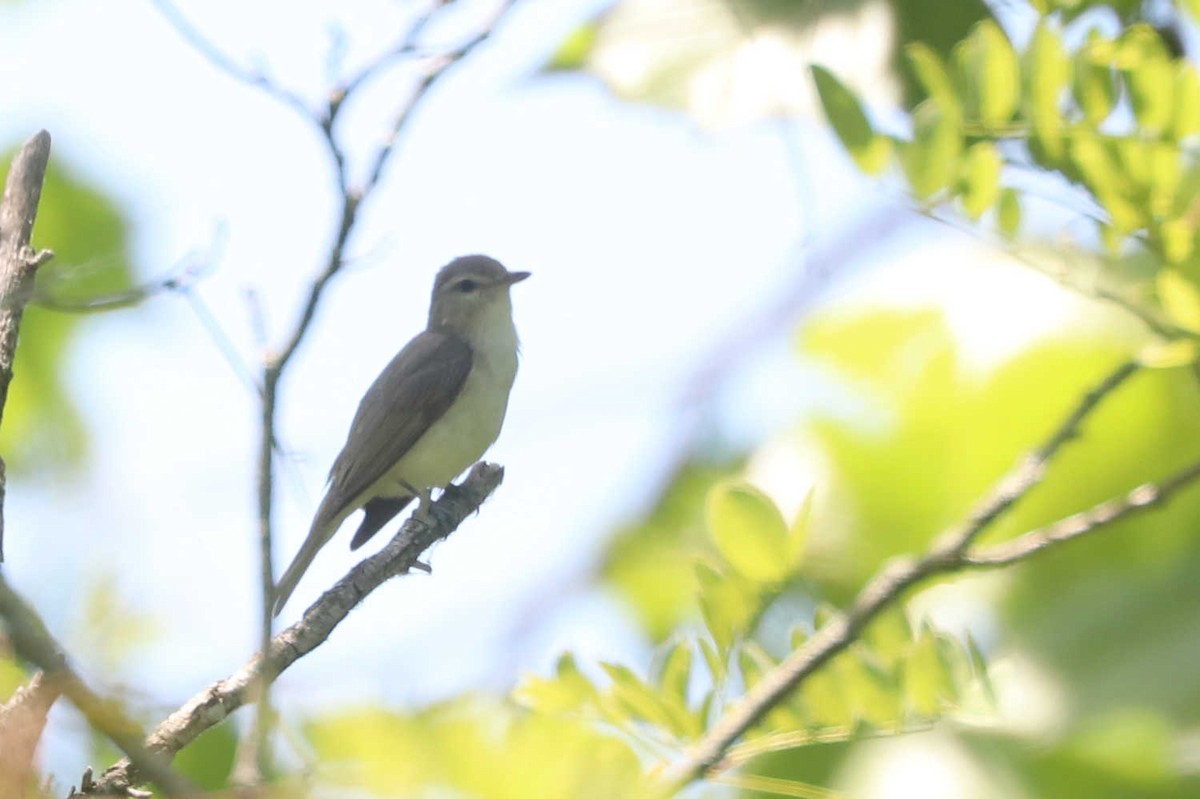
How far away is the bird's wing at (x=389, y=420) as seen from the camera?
521 cm

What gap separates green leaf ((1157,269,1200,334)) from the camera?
108 inches

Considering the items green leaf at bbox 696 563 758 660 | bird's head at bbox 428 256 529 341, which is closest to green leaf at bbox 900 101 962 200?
green leaf at bbox 696 563 758 660

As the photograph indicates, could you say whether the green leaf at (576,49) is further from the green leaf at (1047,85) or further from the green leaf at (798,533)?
the green leaf at (798,533)

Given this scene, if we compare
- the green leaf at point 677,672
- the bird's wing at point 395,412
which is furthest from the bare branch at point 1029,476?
the bird's wing at point 395,412

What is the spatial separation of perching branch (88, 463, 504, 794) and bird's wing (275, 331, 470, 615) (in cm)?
123

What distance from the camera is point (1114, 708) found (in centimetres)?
226

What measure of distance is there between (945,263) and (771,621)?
46.3 inches

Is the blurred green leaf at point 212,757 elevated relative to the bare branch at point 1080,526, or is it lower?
lower

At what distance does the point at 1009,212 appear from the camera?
3.11 m

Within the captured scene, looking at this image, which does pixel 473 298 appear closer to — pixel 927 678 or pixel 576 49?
pixel 576 49

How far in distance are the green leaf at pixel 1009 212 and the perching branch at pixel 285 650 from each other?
5.11ft

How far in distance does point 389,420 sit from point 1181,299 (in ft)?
11.6

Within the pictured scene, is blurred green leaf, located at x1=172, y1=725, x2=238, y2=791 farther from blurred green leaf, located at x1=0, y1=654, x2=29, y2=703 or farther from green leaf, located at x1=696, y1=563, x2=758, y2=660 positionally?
green leaf, located at x1=696, y1=563, x2=758, y2=660

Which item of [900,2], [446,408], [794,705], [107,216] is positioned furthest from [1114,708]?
[107,216]
